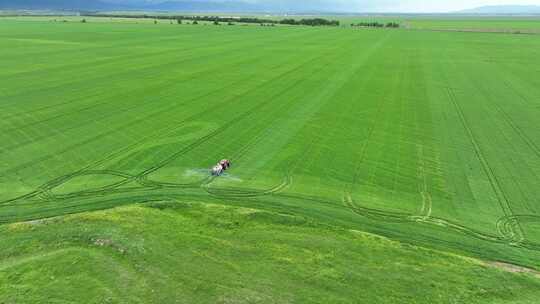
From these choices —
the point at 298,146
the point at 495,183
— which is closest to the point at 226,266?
the point at 298,146

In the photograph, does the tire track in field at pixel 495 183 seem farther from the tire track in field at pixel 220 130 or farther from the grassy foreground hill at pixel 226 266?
the tire track in field at pixel 220 130

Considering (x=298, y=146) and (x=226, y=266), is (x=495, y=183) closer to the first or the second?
(x=298, y=146)

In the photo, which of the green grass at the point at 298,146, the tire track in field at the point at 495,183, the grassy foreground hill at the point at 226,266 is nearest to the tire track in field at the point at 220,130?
the green grass at the point at 298,146

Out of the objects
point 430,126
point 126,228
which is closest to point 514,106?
point 430,126

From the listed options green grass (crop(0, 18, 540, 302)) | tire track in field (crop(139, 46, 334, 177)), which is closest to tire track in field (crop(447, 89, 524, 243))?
green grass (crop(0, 18, 540, 302))

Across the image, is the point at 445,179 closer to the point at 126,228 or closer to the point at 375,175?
the point at 375,175

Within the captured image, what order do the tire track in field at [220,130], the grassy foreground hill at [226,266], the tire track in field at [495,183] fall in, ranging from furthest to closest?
the tire track in field at [220,130], the tire track in field at [495,183], the grassy foreground hill at [226,266]
